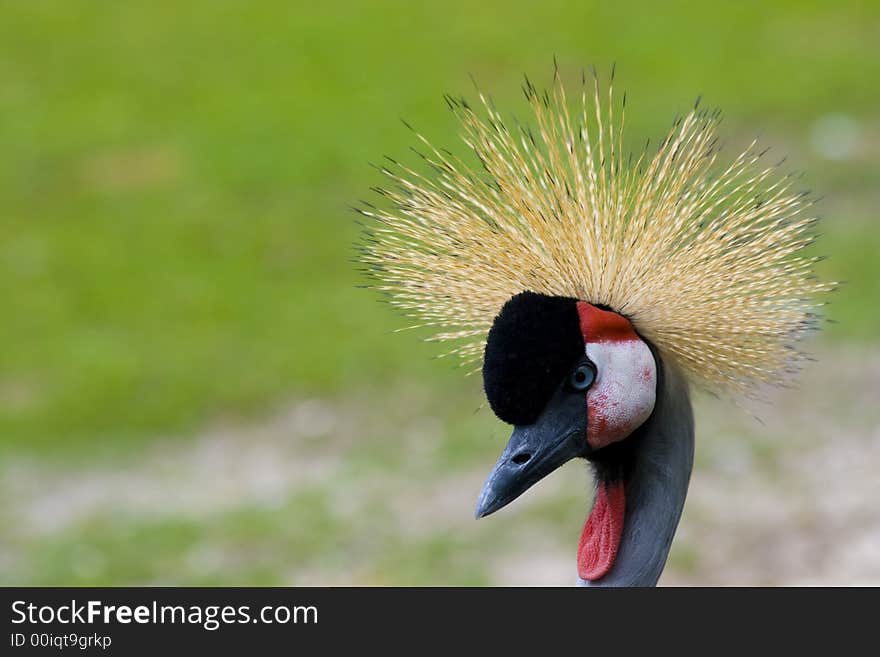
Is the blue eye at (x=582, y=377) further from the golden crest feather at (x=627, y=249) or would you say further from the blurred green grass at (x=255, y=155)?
the blurred green grass at (x=255, y=155)

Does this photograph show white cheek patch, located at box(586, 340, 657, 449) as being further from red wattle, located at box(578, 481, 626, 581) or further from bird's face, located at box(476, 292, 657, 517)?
red wattle, located at box(578, 481, 626, 581)

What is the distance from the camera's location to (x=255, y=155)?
666 cm

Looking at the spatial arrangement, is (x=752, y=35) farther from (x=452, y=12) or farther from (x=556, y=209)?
(x=556, y=209)

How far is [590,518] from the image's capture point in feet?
6.55

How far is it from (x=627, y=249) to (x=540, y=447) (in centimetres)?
33

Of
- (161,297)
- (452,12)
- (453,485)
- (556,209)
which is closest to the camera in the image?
(556,209)

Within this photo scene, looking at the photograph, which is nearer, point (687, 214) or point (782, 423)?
point (687, 214)

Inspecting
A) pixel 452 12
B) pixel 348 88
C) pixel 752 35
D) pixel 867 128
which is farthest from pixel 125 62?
pixel 867 128

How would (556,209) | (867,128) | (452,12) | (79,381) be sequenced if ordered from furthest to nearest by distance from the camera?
(452,12) < (867,128) < (79,381) < (556,209)

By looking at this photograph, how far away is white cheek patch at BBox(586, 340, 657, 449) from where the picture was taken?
1.85 metres

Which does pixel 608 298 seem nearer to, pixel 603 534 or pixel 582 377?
pixel 582 377

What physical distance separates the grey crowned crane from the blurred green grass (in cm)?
276

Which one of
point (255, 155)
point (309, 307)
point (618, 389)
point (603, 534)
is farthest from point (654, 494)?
point (255, 155)

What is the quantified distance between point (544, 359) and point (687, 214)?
1.14ft
